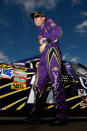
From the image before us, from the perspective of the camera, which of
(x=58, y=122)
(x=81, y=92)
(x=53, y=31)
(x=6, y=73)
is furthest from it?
(x=81, y=92)

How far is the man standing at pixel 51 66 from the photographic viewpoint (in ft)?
6.67

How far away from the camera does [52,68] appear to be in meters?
2.12

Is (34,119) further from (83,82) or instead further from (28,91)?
(83,82)

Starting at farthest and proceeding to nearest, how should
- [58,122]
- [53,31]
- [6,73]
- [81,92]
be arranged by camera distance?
1. [81,92]
2. [53,31]
3. [6,73]
4. [58,122]

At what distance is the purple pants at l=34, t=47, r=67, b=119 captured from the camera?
6.66 ft

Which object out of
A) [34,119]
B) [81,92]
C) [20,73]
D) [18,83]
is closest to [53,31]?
[20,73]

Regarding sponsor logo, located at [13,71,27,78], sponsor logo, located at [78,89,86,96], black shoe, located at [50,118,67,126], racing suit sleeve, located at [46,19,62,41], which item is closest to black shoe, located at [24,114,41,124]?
black shoe, located at [50,118,67,126]

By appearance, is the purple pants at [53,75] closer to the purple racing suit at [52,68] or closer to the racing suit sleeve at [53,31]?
the purple racing suit at [52,68]

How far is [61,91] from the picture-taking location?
81.7 inches

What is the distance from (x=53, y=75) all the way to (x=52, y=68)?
102 mm

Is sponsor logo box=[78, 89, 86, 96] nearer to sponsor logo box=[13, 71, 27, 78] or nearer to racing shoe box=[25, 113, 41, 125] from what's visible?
racing shoe box=[25, 113, 41, 125]

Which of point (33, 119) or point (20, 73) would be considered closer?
point (33, 119)

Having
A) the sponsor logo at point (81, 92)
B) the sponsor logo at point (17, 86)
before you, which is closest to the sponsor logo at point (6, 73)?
the sponsor logo at point (17, 86)

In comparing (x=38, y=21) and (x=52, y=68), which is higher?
(x=38, y=21)
